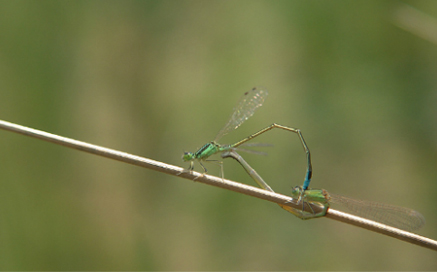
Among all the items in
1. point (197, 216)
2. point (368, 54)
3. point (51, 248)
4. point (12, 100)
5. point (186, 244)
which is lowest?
point (51, 248)

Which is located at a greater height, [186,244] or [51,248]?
[186,244]

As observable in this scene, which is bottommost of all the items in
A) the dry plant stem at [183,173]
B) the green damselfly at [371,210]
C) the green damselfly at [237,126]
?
the dry plant stem at [183,173]

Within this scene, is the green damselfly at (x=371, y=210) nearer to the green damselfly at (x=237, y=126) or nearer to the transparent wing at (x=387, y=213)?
the transparent wing at (x=387, y=213)

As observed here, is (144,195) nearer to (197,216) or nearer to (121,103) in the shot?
(197,216)

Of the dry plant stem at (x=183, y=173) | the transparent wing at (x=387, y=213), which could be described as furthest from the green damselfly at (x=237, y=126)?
the dry plant stem at (x=183, y=173)

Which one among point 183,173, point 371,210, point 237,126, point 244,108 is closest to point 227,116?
point 244,108

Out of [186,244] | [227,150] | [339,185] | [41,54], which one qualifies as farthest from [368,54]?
[41,54]

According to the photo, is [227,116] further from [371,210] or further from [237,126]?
[371,210]

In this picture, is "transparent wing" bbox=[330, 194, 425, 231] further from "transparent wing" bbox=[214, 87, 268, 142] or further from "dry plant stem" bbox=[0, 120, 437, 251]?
"transparent wing" bbox=[214, 87, 268, 142]
